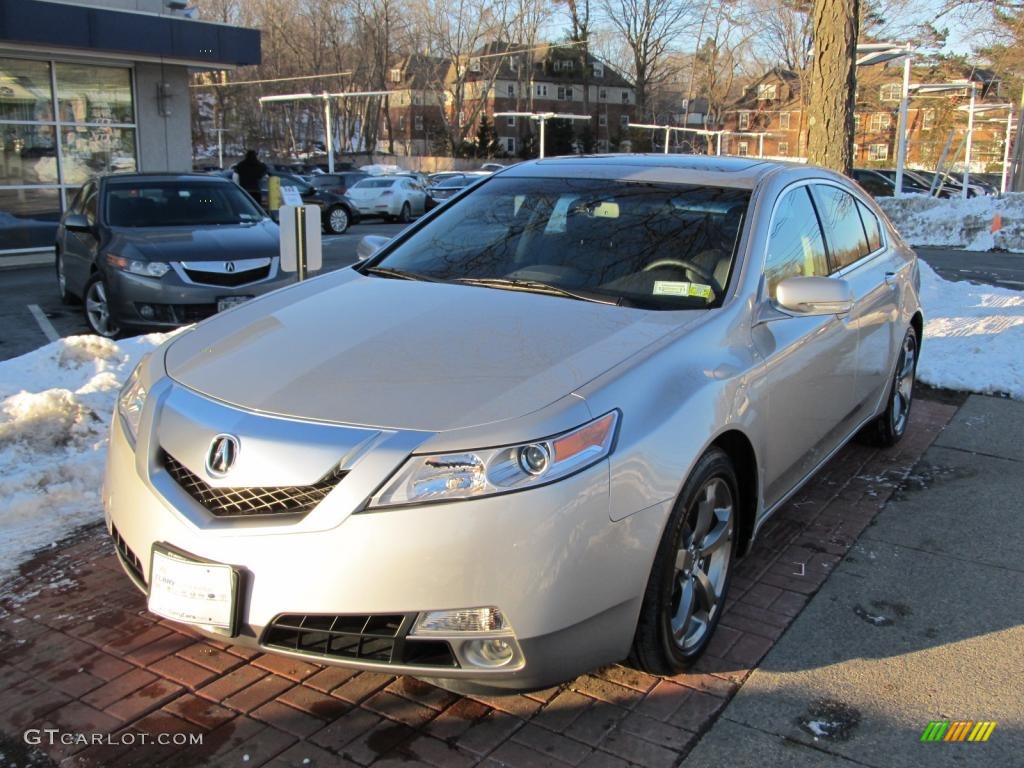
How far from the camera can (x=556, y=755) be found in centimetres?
271

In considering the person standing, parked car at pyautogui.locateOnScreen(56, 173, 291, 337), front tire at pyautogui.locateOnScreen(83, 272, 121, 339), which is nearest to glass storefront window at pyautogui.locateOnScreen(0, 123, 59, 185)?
the person standing

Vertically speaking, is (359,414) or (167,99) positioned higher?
(167,99)

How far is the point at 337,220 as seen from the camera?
2209cm

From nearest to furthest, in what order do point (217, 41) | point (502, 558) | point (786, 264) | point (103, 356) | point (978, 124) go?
point (502, 558) → point (786, 264) → point (103, 356) → point (217, 41) → point (978, 124)

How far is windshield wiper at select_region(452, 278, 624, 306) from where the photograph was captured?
356 cm

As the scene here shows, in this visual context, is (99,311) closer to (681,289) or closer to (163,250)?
(163,250)

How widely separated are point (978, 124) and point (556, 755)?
52353mm

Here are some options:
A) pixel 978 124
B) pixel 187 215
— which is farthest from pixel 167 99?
pixel 978 124

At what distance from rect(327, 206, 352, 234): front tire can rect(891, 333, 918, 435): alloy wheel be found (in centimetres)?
1759

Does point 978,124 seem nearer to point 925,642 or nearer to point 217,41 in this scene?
point 217,41

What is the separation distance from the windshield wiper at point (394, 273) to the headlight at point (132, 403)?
1.09 metres

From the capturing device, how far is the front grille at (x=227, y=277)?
8156 mm

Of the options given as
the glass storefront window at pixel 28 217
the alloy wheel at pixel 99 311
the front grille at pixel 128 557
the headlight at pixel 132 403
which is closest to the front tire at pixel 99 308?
the alloy wheel at pixel 99 311

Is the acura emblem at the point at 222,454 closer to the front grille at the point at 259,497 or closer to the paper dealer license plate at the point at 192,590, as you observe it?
the front grille at the point at 259,497
